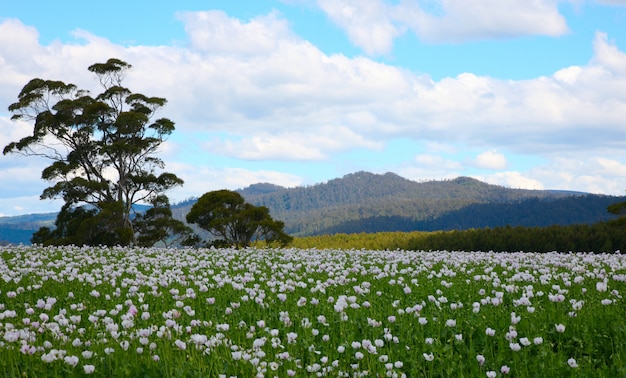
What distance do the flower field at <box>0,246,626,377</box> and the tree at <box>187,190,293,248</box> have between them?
19.7 metres

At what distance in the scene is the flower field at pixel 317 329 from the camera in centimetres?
794

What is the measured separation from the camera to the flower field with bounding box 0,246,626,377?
7.94 meters

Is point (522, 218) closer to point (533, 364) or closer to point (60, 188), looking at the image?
point (60, 188)

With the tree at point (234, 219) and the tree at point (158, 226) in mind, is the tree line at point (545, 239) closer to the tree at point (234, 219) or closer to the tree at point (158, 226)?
the tree at point (234, 219)

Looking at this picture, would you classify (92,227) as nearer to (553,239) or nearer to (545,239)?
(545,239)

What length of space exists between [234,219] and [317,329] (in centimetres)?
2708

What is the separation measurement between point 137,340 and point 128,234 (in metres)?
26.9

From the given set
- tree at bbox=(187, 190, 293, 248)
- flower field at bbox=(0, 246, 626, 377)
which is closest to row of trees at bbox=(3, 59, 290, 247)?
tree at bbox=(187, 190, 293, 248)

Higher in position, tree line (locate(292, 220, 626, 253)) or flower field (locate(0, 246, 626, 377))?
tree line (locate(292, 220, 626, 253))

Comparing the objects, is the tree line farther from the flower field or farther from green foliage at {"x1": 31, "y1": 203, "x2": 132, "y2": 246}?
green foliage at {"x1": 31, "y1": 203, "x2": 132, "y2": 246}

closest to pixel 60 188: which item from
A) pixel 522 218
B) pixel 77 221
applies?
pixel 77 221

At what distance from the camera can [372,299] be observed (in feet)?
40.7

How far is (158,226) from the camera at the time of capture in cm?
3831

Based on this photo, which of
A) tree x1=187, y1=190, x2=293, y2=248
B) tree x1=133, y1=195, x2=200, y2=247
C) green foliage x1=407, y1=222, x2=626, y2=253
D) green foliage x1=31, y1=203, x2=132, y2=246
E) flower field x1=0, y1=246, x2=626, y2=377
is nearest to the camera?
flower field x1=0, y1=246, x2=626, y2=377
